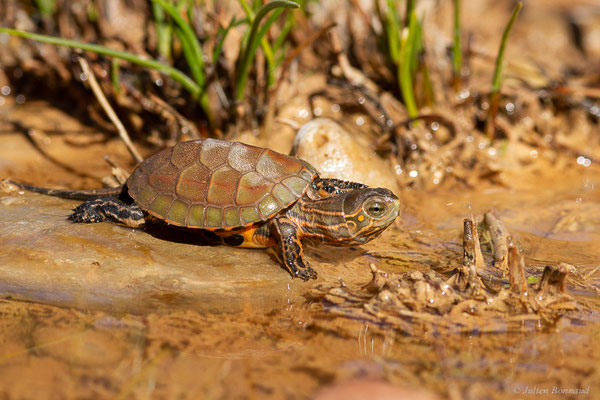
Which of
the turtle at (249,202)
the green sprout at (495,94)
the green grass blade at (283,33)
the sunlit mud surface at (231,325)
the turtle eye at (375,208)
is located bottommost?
the sunlit mud surface at (231,325)

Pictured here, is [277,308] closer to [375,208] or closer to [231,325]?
[231,325]

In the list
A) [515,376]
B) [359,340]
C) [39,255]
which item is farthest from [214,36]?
[515,376]

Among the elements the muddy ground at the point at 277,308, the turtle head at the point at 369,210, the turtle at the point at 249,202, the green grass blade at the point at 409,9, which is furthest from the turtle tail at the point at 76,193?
the green grass blade at the point at 409,9

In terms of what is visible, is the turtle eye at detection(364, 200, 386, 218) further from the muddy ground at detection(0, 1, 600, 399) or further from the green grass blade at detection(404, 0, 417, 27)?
the green grass blade at detection(404, 0, 417, 27)

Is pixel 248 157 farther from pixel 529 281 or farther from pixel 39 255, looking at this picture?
pixel 529 281

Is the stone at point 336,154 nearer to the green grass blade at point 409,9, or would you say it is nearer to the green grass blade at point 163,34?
the green grass blade at point 409,9
